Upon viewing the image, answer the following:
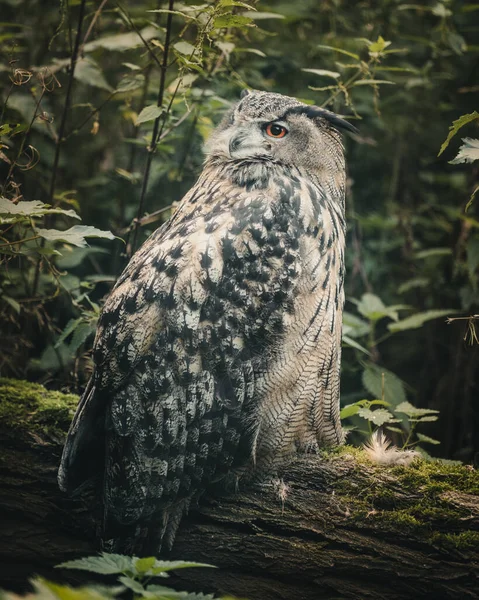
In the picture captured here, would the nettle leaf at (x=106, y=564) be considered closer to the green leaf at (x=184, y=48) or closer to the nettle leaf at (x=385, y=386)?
the nettle leaf at (x=385, y=386)

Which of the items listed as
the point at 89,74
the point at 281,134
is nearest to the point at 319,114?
the point at 281,134

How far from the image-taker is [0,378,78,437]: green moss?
102 inches

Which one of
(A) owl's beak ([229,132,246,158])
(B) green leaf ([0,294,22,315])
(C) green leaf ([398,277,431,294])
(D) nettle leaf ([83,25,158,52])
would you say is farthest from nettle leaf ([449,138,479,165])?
(C) green leaf ([398,277,431,294])

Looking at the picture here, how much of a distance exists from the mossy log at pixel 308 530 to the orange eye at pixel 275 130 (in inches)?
52.7

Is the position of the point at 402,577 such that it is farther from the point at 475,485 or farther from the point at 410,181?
the point at 410,181

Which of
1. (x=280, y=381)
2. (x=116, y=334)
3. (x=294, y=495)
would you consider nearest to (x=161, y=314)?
(x=116, y=334)

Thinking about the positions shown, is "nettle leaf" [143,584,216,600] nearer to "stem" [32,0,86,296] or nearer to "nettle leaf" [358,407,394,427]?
"nettle leaf" [358,407,394,427]

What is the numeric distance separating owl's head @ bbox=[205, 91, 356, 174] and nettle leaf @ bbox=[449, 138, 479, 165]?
0.69 meters

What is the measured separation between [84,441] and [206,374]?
54cm

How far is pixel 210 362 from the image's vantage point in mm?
2256

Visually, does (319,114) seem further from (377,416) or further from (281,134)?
(377,416)

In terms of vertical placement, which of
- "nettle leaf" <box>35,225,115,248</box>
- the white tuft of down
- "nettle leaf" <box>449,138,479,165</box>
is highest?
"nettle leaf" <box>449,138,479,165</box>

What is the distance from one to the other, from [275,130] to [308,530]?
62.8 inches

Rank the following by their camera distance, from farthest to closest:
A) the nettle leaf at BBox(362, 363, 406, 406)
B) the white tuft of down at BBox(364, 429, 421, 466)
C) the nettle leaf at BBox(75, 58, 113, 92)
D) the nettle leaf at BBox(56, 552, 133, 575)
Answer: the nettle leaf at BBox(75, 58, 113, 92) < the nettle leaf at BBox(362, 363, 406, 406) < the white tuft of down at BBox(364, 429, 421, 466) < the nettle leaf at BBox(56, 552, 133, 575)
